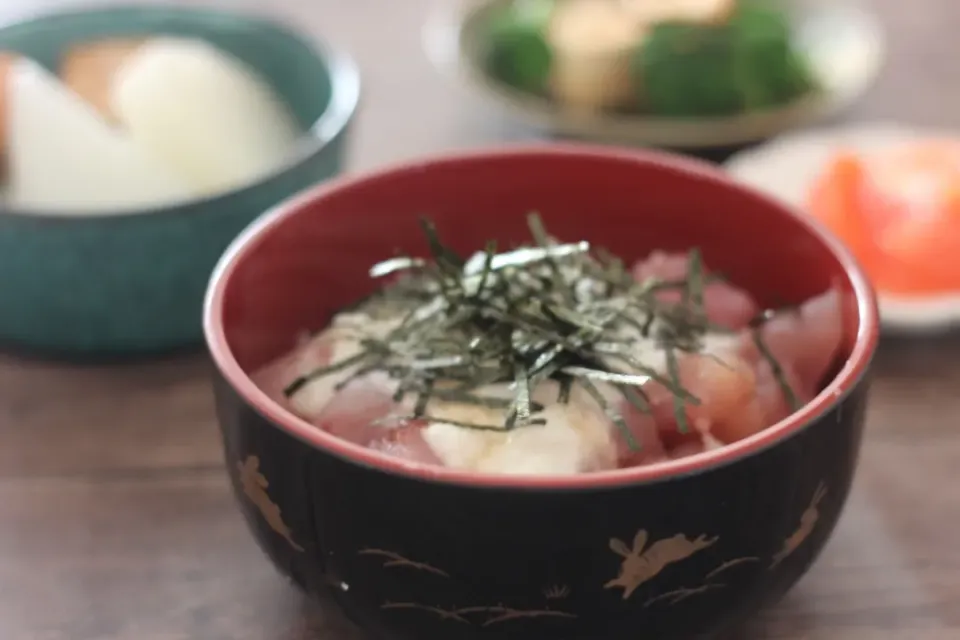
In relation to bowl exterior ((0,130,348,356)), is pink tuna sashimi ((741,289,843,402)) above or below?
above

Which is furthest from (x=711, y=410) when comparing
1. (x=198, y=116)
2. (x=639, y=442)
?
(x=198, y=116)

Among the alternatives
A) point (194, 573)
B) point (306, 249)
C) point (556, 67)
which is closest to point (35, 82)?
point (306, 249)

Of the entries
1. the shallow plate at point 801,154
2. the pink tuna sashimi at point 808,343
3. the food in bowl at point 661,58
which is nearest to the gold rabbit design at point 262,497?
the pink tuna sashimi at point 808,343

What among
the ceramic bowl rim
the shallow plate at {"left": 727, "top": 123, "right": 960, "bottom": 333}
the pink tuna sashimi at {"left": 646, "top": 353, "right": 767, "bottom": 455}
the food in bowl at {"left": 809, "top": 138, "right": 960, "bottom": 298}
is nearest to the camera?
the pink tuna sashimi at {"left": 646, "top": 353, "right": 767, "bottom": 455}

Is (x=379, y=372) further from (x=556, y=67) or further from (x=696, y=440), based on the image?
(x=556, y=67)

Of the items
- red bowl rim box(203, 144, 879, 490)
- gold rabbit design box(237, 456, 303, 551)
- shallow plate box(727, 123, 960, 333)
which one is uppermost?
red bowl rim box(203, 144, 879, 490)

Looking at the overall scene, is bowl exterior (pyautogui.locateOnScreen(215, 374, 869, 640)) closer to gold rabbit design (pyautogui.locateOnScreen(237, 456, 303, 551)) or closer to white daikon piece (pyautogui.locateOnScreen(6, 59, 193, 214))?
gold rabbit design (pyautogui.locateOnScreen(237, 456, 303, 551))

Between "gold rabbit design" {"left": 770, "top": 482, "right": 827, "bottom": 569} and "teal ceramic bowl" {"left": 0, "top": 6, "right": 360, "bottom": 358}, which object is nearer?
"gold rabbit design" {"left": 770, "top": 482, "right": 827, "bottom": 569}

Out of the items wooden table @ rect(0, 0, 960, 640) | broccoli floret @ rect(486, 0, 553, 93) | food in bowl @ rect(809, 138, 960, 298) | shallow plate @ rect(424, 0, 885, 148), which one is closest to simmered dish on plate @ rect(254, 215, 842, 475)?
wooden table @ rect(0, 0, 960, 640)
